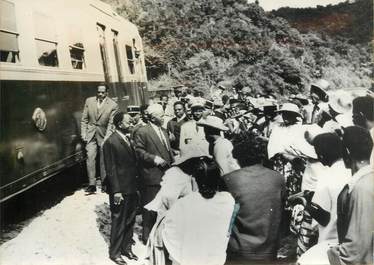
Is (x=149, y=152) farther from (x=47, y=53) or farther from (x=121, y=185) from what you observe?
(x=47, y=53)

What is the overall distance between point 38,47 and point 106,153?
127 cm

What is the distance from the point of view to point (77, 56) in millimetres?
4949

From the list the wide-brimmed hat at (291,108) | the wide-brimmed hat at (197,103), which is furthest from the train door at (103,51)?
the wide-brimmed hat at (291,108)

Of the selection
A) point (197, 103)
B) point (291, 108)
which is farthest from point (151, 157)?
point (291, 108)

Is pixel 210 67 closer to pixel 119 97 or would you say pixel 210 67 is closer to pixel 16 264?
pixel 119 97

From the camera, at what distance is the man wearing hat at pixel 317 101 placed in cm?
450

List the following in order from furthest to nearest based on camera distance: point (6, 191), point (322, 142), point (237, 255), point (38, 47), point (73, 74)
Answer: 1. point (73, 74)
2. point (38, 47)
3. point (322, 142)
4. point (6, 191)
5. point (237, 255)

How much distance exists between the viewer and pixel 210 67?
16.5ft

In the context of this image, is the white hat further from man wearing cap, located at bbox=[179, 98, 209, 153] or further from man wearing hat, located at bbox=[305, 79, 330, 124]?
man wearing hat, located at bbox=[305, 79, 330, 124]

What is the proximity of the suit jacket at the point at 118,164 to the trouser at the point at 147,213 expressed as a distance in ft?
1.00

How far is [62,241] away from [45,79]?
156cm

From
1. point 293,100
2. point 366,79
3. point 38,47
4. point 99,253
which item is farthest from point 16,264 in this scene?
point 366,79

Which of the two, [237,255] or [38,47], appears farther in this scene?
[38,47]

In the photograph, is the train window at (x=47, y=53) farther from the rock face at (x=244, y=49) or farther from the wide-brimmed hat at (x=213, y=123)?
the wide-brimmed hat at (x=213, y=123)
